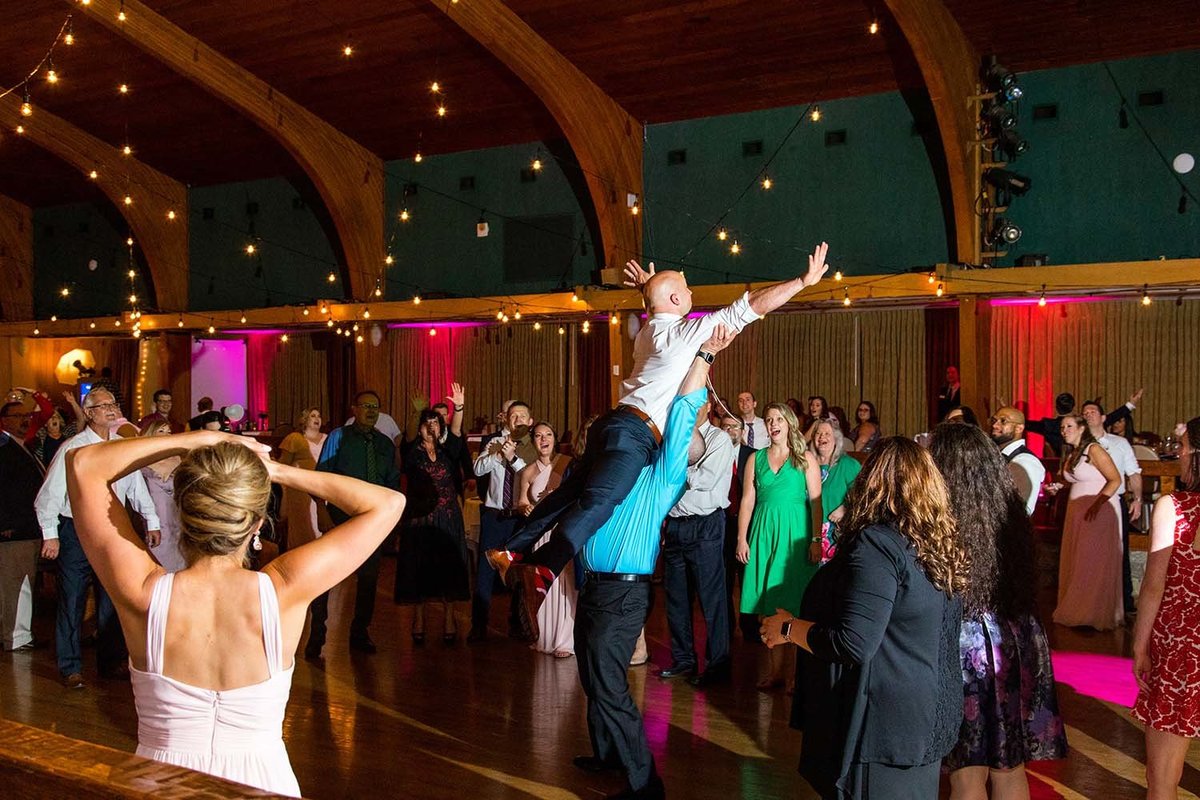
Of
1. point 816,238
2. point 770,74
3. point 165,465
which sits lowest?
point 165,465

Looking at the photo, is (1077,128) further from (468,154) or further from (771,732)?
(771,732)

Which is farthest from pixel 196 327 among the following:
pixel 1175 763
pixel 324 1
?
pixel 1175 763

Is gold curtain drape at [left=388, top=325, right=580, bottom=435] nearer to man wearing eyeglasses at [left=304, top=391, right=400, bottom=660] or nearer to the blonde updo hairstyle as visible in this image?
man wearing eyeglasses at [left=304, top=391, right=400, bottom=660]

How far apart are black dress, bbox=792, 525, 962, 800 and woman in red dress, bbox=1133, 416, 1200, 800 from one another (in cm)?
93

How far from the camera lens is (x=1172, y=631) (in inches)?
121

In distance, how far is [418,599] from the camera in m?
6.07

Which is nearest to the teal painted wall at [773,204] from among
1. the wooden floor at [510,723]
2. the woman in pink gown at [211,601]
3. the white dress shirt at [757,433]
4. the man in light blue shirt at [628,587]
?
the white dress shirt at [757,433]

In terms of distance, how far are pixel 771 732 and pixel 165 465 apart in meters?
3.01

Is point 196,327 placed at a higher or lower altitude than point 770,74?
lower

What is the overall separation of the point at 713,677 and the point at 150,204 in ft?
45.7

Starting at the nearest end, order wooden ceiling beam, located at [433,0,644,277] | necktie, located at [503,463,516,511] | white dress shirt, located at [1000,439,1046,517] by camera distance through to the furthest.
A: 1. white dress shirt, located at [1000,439,1046,517]
2. necktie, located at [503,463,516,511]
3. wooden ceiling beam, located at [433,0,644,277]

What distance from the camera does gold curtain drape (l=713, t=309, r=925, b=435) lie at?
489 inches

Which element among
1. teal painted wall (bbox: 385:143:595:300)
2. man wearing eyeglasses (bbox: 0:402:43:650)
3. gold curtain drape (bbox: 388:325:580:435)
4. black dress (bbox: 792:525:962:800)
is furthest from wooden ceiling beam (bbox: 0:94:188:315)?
black dress (bbox: 792:525:962:800)

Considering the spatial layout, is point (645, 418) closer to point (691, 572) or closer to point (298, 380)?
point (691, 572)
